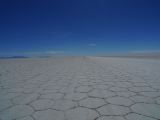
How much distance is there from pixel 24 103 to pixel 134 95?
1.95 metres

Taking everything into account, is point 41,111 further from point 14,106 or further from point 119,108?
point 119,108

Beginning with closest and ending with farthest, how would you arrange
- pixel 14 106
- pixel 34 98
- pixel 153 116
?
pixel 153 116 < pixel 14 106 < pixel 34 98

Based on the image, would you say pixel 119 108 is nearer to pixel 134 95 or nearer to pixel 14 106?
pixel 134 95

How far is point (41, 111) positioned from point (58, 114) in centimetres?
27

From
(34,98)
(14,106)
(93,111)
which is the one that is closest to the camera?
(93,111)

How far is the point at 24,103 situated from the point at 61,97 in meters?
0.62

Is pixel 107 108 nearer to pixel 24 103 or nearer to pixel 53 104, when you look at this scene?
pixel 53 104

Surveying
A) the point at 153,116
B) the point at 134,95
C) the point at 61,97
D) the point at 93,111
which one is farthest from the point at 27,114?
the point at 134,95

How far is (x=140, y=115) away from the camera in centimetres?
153

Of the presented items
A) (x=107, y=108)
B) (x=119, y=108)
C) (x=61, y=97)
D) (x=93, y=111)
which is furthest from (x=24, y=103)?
(x=119, y=108)

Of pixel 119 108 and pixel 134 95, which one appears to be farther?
pixel 134 95

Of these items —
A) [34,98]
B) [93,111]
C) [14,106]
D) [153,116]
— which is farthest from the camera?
[34,98]

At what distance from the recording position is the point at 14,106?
1.87 meters

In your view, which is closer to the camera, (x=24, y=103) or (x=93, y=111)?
(x=93, y=111)
